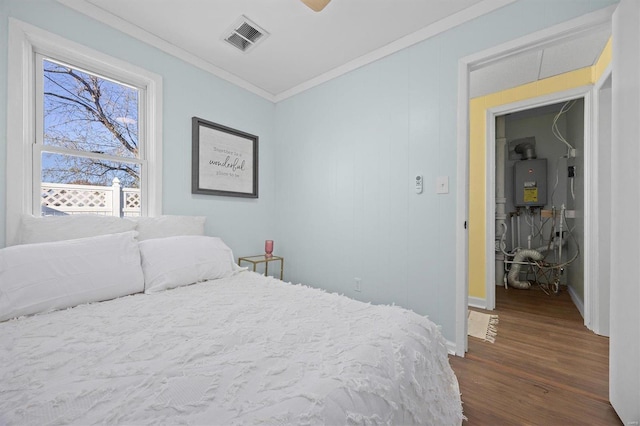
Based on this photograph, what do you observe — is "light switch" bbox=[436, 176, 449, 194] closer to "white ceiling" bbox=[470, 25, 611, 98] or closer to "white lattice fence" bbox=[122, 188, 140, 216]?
"white ceiling" bbox=[470, 25, 611, 98]

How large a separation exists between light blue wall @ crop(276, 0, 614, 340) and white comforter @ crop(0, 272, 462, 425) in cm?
101

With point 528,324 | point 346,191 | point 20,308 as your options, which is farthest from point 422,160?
point 20,308

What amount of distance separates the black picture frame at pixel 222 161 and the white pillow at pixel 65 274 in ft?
3.47

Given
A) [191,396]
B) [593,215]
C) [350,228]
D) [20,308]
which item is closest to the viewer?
[191,396]

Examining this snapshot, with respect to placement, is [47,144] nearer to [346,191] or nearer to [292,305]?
[292,305]

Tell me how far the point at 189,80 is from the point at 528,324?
4057 millimetres

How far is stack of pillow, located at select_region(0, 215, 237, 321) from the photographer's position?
1.33m

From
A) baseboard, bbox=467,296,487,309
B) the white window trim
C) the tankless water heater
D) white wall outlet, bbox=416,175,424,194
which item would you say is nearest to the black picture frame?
the white window trim

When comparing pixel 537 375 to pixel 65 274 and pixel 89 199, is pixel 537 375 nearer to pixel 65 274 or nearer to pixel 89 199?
pixel 65 274

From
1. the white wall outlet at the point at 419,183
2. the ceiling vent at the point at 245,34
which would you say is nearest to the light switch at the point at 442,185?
the white wall outlet at the point at 419,183

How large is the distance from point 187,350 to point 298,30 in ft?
7.93

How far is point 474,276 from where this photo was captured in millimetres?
3230

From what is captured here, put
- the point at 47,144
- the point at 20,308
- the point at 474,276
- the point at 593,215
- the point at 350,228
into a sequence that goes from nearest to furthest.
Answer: the point at 20,308, the point at 47,144, the point at 593,215, the point at 350,228, the point at 474,276

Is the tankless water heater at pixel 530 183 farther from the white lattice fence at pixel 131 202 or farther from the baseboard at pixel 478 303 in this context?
the white lattice fence at pixel 131 202
